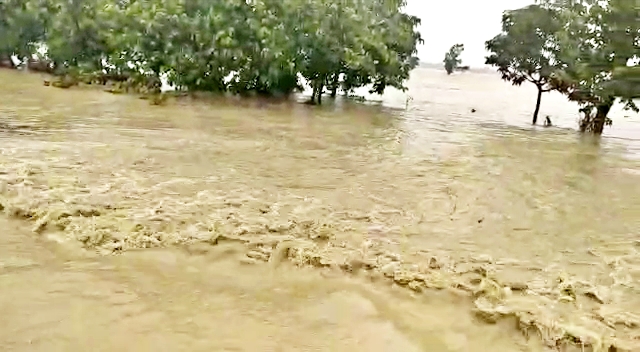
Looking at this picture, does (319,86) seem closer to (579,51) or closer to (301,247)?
(579,51)

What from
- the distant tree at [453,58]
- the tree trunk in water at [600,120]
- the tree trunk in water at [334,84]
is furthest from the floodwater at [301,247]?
the distant tree at [453,58]

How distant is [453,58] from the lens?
35.2m

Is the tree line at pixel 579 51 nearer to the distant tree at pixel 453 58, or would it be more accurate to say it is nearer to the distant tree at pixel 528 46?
the distant tree at pixel 528 46

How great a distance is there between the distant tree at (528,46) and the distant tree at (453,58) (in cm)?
1664

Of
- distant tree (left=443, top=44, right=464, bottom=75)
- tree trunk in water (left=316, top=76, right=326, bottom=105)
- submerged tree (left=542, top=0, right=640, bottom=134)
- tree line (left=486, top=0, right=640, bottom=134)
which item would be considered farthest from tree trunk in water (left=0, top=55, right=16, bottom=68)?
distant tree (left=443, top=44, right=464, bottom=75)

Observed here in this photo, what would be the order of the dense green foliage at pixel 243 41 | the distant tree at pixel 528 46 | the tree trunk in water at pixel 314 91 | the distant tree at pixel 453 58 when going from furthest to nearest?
the distant tree at pixel 453 58, the tree trunk in water at pixel 314 91, the distant tree at pixel 528 46, the dense green foliage at pixel 243 41

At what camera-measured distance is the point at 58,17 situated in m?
17.6

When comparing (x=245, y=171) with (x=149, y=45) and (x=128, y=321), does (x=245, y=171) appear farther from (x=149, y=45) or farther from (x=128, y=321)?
(x=149, y=45)

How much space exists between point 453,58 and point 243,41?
22878mm

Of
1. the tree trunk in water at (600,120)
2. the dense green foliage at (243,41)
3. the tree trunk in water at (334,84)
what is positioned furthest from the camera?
the tree trunk in water at (334,84)

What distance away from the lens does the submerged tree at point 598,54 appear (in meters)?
12.5

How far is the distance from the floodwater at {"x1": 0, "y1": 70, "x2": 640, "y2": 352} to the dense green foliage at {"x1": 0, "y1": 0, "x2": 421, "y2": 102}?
230 inches

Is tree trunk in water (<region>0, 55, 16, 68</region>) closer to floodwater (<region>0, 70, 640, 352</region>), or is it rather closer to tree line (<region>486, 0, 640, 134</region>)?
floodwater (<region>0, 70, 640, 352</region>)

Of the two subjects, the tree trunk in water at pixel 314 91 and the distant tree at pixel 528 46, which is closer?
the distant tree at pixel 528 46
